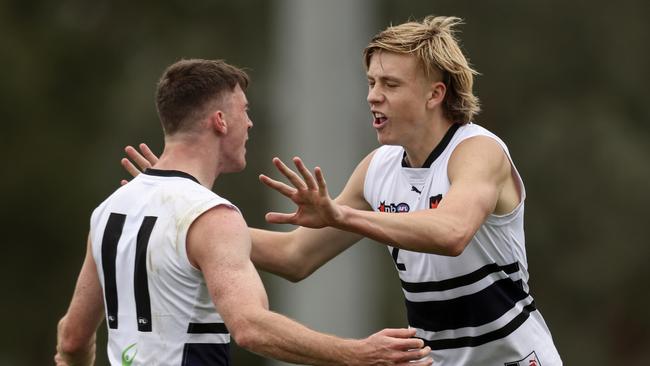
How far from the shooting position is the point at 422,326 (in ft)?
24.1

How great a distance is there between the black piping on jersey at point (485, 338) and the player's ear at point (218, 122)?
5.25 feet

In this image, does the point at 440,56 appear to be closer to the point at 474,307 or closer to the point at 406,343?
the point at 474,307

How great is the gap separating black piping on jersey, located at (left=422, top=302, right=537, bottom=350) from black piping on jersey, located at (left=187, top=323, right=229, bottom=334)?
1.43 m

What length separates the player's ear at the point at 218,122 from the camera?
658 cm

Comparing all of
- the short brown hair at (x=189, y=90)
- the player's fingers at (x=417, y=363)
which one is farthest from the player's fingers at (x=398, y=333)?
the short brown hair at (x=189, y=90)

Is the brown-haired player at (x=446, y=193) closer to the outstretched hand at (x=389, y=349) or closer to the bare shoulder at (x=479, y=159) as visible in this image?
the bare shoulder at (x=479, y=159)

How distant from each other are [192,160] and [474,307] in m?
1.64

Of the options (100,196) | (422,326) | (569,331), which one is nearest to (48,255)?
(100,196)

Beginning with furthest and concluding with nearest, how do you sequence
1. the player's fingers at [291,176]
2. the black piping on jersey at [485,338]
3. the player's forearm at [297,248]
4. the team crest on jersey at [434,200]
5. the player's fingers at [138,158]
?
1. the player's forearm at [297,248]
2. the player's fingers at [138,158]
3. the black piping on jersey at [485,338]
4. the team crest on jersey at [434,200]
5. the player's fingers at [291,176]

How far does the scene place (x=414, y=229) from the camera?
254 inches

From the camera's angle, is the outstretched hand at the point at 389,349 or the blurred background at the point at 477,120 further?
the blurred background at the point at 477,120

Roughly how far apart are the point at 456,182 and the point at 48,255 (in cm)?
1683

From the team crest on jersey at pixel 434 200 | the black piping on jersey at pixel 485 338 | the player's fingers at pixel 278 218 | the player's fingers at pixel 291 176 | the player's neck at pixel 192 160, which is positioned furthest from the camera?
the black piping on jersey at pixel 485 338

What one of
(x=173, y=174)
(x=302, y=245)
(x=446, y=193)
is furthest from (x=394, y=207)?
(x=173, y=174)
